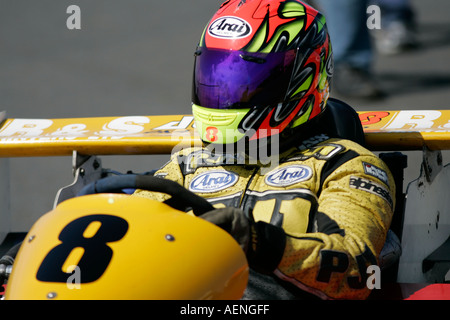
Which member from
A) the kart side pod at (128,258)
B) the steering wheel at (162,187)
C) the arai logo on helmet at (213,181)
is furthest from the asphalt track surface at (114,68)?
the kart side pod at (128,258)

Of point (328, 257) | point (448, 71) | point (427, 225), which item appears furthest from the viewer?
point (448, 71)

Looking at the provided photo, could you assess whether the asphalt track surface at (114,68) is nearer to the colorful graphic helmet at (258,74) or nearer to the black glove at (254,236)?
the colorful graphic helmet at (258,74)

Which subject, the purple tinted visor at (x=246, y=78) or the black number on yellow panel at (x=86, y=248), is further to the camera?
the purple tinted visor at (x=246, y=78)

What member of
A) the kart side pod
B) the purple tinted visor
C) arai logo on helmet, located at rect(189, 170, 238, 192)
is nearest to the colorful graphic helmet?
the purple tinted visor

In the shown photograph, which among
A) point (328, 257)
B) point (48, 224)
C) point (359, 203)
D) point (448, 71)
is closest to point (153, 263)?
point (48, 224)

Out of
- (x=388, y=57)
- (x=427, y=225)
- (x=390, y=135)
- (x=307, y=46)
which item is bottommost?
(x=388, y=57)

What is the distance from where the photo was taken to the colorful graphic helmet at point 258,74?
3.02m

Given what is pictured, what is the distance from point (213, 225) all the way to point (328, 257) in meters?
0.41

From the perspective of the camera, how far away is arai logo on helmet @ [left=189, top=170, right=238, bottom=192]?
3.10 metres

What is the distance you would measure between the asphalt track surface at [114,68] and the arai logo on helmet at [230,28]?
271cm

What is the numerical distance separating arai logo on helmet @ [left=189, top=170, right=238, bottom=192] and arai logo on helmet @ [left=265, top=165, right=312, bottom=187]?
150mm

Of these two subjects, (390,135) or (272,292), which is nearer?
(272,292)

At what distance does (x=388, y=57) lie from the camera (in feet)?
28.8

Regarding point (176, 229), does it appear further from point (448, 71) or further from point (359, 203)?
point (448, 71)
